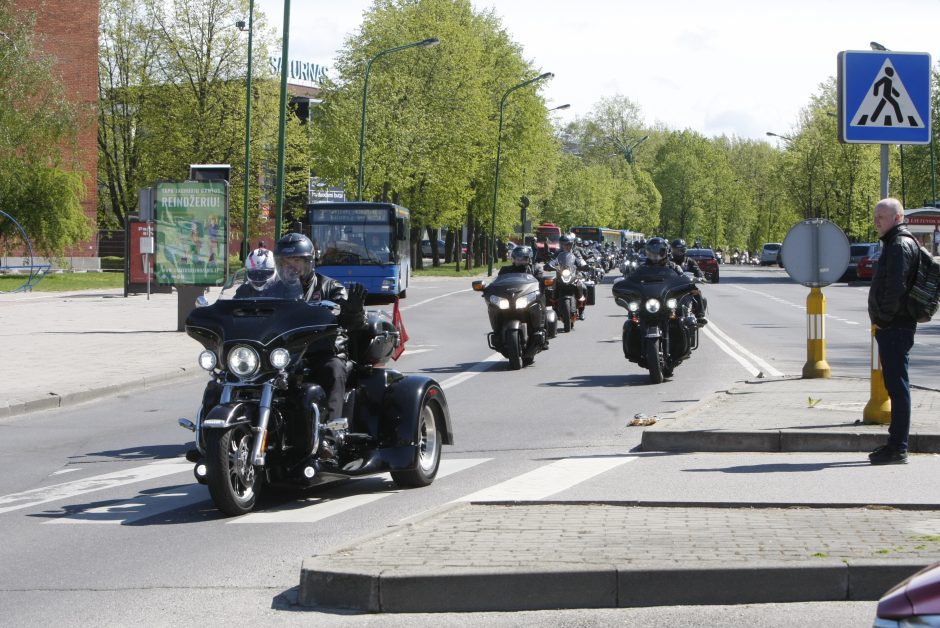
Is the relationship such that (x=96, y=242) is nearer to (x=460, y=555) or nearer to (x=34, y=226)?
(x=34, y=226)

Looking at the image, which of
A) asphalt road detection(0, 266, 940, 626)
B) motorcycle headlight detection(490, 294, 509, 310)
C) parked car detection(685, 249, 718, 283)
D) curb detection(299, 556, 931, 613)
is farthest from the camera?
parked car detection(685, 249, 718, 283)

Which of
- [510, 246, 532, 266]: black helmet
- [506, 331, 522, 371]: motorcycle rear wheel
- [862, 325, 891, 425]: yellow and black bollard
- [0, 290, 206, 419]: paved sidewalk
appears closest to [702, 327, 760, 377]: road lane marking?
[506, 331, 522, 371]: motorcycle rear wheel

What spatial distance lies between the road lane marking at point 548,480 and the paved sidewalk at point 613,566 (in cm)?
161

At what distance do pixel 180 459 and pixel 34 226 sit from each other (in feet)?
132

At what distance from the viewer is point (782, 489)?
Answer: 813cm

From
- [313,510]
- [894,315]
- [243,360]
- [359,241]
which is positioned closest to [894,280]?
[894,315]

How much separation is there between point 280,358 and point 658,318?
28.8 feet

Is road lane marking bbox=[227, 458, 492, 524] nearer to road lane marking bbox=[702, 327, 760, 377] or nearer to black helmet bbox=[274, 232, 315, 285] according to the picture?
black helmet bbox=[274, 232, 315, 285]

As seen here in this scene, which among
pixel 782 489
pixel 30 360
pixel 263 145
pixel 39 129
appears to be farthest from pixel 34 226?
pixel 782 489

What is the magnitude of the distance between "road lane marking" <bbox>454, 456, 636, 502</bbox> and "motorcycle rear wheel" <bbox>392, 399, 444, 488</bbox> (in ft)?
1.37

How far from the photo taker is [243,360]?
7.40 meters

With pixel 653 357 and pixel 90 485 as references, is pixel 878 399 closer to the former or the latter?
pixel 653 357

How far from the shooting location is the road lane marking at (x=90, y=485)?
8406mm

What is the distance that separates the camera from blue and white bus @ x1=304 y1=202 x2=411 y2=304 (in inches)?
1497
